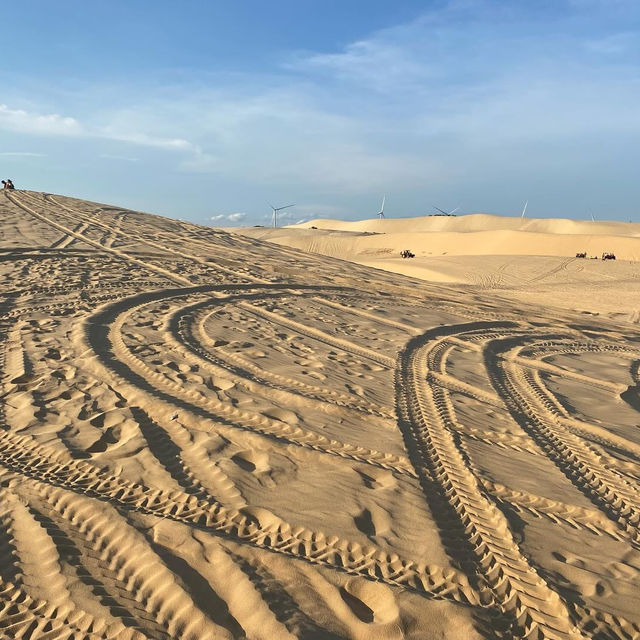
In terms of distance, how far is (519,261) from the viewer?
25922 mm

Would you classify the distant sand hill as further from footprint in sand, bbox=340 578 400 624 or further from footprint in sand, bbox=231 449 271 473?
footprint in sand, bbox=340 578 400 624

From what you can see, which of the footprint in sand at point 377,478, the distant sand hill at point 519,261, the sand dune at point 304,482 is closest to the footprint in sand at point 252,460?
the sand dune at point 304,482

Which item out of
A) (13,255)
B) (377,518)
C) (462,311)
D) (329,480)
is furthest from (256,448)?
(13,255)

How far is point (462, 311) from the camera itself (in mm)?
10969

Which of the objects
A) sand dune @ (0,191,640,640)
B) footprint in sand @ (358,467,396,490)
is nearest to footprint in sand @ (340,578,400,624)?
sand dune @ (0,191,640,640)

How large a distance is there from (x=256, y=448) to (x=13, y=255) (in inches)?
405

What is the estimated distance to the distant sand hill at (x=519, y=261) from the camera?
1770cm

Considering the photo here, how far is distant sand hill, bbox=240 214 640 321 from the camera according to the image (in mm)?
17703

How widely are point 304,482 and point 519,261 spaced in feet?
81.6

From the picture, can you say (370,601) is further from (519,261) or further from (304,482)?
(519,261)

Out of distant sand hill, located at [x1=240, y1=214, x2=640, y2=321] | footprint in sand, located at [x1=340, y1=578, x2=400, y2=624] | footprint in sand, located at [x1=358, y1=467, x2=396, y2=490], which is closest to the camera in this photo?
footprint in sand, located at [x1=340, y1=578, x2=400, y2=624]

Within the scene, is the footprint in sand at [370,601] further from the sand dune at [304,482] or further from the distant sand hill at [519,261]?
the distant sand hill at [519,261]

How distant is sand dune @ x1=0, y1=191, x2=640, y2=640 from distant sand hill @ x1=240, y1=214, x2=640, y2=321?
10189mm

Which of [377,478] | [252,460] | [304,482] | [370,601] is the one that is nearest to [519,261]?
[377,478]
